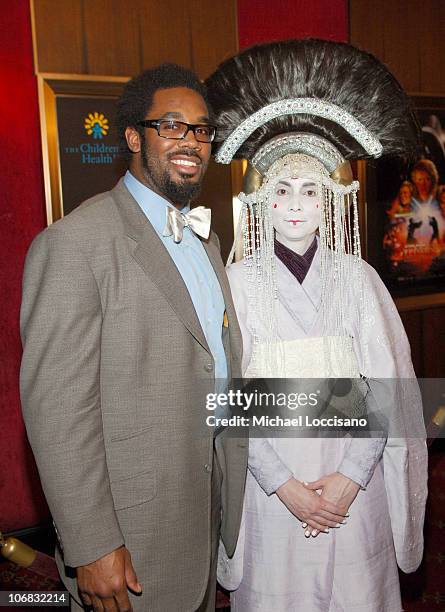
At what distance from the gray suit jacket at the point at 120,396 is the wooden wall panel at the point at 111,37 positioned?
1.48 m

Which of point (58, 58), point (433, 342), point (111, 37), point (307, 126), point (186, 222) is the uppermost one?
point (111, 37)

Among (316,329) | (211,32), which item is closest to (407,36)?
(211,32)

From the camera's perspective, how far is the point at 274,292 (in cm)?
176

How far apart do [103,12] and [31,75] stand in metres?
0.43

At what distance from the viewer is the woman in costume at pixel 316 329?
1.74 metres

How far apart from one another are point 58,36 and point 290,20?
1232 millimetres

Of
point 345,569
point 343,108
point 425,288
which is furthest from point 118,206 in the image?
point 425,288

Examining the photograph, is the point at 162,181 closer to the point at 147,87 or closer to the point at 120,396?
the point at 147,87

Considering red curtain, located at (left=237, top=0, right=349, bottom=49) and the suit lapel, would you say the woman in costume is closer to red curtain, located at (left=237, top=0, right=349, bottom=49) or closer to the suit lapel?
the suit lapel

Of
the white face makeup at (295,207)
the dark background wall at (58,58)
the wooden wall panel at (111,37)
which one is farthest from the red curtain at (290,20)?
the white face makeup at (295,207)

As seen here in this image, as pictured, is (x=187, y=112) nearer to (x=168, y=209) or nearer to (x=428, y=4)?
(x=168, y=209)

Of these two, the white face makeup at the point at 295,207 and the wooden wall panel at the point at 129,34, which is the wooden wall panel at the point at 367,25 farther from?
the white face makeup at the point at 295,207

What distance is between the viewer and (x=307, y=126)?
1.78 m

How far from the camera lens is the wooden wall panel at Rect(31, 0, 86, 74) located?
8.55 feet
